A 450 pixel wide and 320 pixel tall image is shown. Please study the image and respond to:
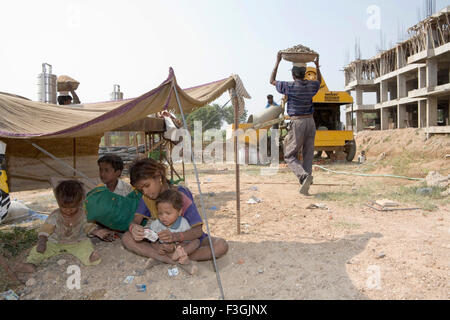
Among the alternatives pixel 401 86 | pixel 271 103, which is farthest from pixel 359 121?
pixel 271 103

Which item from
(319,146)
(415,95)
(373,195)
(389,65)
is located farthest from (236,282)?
(389,65)

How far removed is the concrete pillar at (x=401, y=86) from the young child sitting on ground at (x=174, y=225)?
20283mm

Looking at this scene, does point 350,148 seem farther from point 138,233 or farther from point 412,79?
point 412,79

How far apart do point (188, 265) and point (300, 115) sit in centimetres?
327

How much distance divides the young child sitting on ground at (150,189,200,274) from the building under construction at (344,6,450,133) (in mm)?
7577

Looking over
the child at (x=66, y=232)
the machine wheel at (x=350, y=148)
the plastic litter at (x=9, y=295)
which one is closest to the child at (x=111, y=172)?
the child at (x=66, y=232)

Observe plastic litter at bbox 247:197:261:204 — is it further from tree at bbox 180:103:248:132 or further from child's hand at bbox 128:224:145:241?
child's hand at bbox 128:224:145:241

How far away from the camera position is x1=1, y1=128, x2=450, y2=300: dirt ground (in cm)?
202

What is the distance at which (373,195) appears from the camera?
15.6 ft

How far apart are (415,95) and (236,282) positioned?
52.1ft

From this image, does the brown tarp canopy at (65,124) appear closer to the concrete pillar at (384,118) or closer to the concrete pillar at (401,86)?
the concrete pillar at (401,86)

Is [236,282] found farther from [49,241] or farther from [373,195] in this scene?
[373,195]

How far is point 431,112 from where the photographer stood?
1397 centimetres
